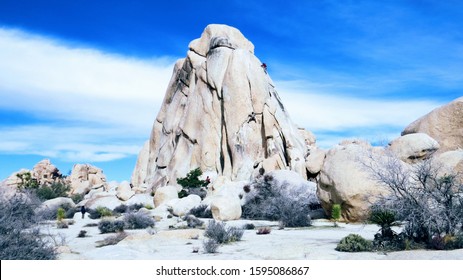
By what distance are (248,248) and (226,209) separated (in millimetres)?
11428

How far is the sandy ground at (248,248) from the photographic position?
503 inches

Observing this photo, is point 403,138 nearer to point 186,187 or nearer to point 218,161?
point 186,187

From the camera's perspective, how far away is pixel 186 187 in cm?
4678

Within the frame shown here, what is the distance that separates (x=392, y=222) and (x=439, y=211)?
1821 millimetres

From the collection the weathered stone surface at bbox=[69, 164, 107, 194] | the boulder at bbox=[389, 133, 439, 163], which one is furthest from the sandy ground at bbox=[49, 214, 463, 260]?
the weathered stone surface at bbox=[69, 164, 107, 194]

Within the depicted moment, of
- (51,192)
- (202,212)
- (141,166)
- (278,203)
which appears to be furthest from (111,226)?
(141,166)

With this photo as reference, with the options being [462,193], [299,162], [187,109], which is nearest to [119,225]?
[462,193]

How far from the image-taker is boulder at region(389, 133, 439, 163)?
29278 mm

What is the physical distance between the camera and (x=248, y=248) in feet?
49.7

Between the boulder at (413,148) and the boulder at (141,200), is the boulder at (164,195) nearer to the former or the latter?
the boulder at (141,200)

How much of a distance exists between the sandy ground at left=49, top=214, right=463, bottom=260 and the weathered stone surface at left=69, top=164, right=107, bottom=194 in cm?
6053

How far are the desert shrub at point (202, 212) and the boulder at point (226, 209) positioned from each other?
2.11 meters

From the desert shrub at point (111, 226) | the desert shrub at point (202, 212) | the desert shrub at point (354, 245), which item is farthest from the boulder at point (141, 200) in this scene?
the desert shrub at point (354, 245)

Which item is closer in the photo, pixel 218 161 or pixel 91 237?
pixel 91 237
